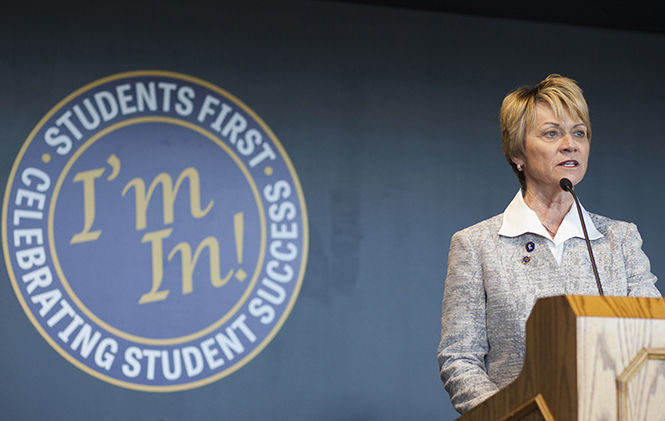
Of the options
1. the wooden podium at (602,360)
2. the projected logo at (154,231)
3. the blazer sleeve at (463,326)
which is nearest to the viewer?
the wooden podium at (602,360)

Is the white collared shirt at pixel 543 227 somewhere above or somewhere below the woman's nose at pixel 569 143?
below

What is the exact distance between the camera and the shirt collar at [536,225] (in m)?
2.04

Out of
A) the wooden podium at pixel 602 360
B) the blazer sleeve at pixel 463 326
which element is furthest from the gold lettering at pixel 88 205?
the wooden podium at pixel 602 360

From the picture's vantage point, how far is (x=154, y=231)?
365 cm

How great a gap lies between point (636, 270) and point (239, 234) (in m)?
2.06

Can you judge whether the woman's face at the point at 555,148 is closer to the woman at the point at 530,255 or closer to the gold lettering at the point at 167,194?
the woman at the point at 530,255

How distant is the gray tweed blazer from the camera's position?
1.96 meters

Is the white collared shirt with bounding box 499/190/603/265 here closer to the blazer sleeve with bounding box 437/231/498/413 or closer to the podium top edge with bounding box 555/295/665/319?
the blazer sleeve with bounding box 437/231/498/413

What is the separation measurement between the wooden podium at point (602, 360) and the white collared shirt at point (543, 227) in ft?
2.20

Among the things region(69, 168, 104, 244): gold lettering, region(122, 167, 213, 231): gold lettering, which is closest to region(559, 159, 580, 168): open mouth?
region(122, 167, 213, 231): gold lettering

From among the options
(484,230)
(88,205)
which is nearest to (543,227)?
(484,230)

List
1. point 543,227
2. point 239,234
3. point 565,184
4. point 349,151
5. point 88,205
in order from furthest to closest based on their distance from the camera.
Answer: point 349,151 → point 239,234 → point 88,205 → point 543,227 → point 565,184

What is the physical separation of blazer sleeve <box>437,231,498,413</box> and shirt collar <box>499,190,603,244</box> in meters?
0.10

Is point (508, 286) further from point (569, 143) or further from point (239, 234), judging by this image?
point (239, 234)
